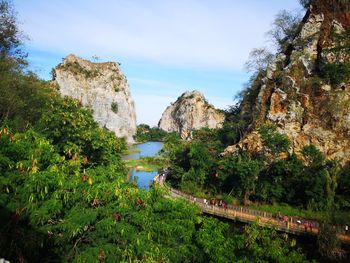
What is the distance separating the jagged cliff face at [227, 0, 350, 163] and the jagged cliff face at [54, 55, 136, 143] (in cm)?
7248

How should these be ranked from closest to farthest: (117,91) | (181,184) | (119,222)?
(119,222), (181,184), (117,91)

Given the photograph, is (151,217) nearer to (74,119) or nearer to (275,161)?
(74,119)

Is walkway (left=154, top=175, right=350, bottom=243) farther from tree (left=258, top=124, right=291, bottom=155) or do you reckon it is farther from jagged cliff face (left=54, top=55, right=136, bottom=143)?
jagged cliff face (left=54, top=55, right=136, bottom=143)

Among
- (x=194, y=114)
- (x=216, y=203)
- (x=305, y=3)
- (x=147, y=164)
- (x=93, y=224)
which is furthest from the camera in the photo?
(x=194, y=114)

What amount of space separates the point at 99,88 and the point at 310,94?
8434 cm

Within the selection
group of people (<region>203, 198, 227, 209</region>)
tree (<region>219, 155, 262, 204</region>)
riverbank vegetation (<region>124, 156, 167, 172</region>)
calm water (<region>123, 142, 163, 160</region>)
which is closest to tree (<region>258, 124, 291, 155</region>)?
tree (<region>219, 155, 262, 204</region>)

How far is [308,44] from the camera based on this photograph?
5166 centimetres

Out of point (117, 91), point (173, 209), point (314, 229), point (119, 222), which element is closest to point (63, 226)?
point (119, 222)

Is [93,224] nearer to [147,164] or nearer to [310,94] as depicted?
[310,94]

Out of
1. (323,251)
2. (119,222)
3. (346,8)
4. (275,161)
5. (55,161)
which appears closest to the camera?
(119,222)

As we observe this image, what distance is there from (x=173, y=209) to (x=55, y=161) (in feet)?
19.7

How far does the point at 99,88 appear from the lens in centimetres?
11981

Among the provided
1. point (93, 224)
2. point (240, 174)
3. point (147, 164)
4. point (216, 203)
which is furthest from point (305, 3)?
point (93, 224)

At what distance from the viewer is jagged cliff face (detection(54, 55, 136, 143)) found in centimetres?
11362
